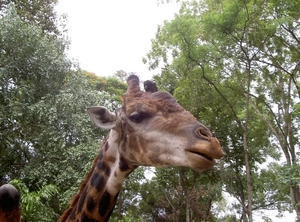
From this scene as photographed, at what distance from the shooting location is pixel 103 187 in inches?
114

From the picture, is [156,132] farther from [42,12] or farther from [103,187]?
[42,12]

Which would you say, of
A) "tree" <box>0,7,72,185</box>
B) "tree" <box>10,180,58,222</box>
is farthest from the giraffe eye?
"tree" <box>0,7,72,185</box>

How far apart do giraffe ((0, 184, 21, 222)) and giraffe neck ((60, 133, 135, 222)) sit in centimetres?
82

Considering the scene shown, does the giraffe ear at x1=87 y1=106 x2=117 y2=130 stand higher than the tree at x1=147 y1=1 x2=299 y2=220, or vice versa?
the tree at x1=147 y1=1 x2=299 y2=220

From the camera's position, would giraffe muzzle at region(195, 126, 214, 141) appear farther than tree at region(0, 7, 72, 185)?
No

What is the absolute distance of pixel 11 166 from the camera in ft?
Answer: 32.7

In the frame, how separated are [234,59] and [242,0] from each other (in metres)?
1.84

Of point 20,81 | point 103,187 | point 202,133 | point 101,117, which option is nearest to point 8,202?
point 103,187

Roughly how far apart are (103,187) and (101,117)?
608 mm

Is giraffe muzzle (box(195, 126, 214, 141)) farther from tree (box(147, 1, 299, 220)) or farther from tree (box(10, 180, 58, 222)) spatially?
tree (box(147, 1, 299, 220))

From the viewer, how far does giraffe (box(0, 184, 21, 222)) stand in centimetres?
207

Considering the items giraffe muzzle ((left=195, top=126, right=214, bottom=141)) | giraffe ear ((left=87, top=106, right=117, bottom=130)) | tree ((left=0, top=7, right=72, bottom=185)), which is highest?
tree ((left=0, top=7, right=72, bottom=185))

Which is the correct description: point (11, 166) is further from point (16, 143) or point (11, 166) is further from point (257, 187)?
point (257, 187)

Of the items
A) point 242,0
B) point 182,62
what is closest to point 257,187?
point 182,62
